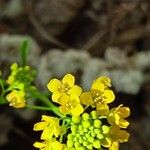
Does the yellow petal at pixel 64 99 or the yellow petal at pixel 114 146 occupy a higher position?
the yellow petal at pixel 64 99

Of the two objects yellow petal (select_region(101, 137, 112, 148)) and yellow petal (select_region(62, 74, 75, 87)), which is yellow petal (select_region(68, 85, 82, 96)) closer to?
yellow petal (select_region(62, 74, 75, 87))

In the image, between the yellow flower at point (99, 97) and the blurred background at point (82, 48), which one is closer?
the yellow flower at point (99, 97)

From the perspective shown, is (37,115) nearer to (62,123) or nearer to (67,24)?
(67,24)

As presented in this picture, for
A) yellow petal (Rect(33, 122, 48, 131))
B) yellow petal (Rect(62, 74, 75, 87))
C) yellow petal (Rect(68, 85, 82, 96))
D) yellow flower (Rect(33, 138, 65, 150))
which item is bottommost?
yellow flower (Rect(33, 138, 65, 150))

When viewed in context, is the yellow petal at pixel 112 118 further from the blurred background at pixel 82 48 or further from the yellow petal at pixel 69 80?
the blurred background at pixel 82 48

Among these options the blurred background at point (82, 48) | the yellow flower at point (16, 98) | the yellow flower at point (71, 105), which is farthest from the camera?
the blurred background at point (82, 48)

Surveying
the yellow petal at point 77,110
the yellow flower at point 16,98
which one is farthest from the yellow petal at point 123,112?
the yellow flower at point 16,98

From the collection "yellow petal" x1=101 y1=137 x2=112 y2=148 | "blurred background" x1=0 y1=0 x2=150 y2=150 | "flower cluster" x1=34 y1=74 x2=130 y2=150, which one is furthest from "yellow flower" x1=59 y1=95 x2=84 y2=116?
"blurred background" x1=0 y1=0 x2=150 y2=150
